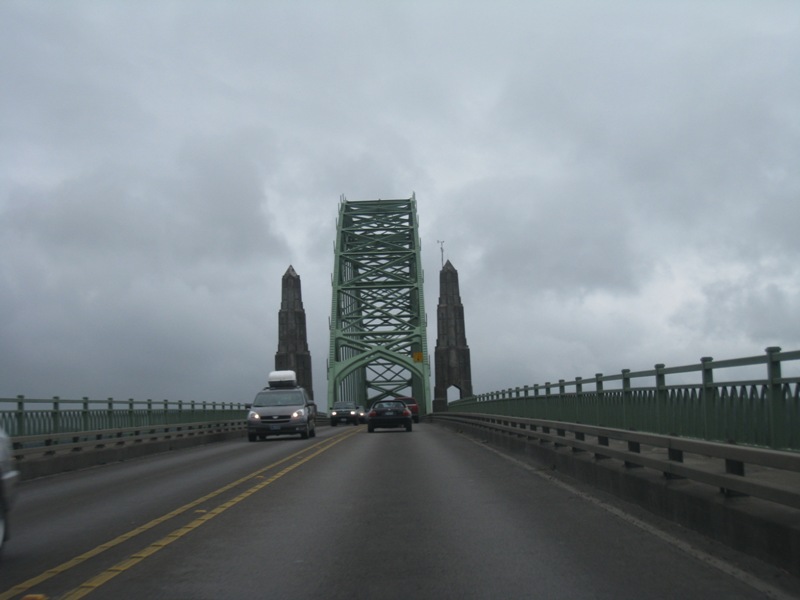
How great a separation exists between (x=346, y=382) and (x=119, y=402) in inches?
3254

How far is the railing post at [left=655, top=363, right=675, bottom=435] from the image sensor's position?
10594 millimetres

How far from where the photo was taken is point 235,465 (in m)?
19.9

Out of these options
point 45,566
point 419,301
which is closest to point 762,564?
point 45,566

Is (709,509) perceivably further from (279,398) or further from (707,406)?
(279,398)

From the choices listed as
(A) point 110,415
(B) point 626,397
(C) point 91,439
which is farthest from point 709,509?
(A) point 110,415

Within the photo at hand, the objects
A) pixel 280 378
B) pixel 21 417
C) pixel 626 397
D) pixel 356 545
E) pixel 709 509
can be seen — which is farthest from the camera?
pixel 280 378

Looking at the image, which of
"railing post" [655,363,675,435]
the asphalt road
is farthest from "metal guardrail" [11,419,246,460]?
"railing post" [655,363,675,435]

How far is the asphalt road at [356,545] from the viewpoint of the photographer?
6.88 m

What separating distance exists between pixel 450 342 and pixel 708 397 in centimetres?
8239

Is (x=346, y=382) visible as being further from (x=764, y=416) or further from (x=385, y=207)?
(x=764, y=416)

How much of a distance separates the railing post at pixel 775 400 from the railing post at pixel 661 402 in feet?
9.46

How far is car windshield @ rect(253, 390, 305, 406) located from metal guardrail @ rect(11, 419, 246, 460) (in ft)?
7.85

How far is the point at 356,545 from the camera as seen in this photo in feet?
29.0

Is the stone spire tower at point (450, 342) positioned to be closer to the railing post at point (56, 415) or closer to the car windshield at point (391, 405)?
the car windshield at point (391, 405)
